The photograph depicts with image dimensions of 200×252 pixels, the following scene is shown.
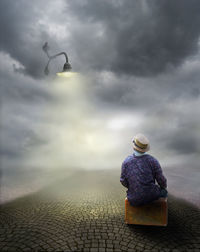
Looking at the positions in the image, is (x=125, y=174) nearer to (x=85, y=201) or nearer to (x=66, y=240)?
(x=66, y=240)

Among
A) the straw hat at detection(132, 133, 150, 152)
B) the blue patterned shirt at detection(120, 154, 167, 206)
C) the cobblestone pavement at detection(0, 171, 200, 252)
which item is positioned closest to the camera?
the cobblestone pavement at detection(0, 171, 200, 252)

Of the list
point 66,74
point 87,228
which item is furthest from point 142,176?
point 66,74

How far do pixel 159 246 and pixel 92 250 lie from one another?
148cm

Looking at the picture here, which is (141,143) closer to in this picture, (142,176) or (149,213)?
(142,176)

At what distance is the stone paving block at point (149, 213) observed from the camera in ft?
18.8

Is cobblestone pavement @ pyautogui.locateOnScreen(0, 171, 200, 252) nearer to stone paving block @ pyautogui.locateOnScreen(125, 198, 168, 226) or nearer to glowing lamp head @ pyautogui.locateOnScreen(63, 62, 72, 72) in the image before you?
stone paving block @ pyautogui.locateOnScreen(125, 198, 168, 226)

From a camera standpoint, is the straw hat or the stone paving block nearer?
the stone paving block

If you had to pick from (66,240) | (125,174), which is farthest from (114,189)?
(66,240)

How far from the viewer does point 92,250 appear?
15.1 feet

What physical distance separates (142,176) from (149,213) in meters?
1.04

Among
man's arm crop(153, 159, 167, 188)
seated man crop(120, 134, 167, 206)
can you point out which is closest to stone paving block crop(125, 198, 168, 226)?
seated man crop(120, 134, 167, 206)

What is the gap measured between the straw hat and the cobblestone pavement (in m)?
2.12

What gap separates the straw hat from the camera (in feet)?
19.2

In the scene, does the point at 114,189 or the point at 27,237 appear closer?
the point at 27,237
